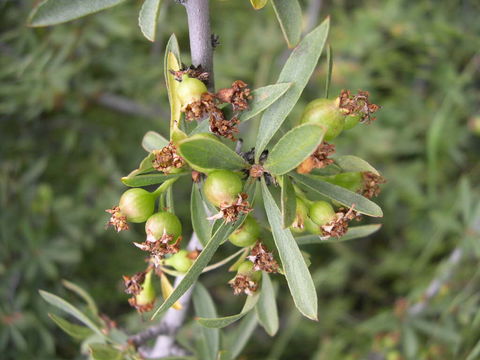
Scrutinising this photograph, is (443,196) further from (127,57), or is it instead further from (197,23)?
(197,23)

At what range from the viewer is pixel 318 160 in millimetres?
1005

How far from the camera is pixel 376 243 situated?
376cm

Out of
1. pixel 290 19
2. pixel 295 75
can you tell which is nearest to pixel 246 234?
pixel 295 75

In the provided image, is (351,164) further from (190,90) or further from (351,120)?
(190,90)

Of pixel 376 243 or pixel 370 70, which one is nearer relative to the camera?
pixel 370 70

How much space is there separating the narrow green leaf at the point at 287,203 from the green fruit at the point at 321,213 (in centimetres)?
11

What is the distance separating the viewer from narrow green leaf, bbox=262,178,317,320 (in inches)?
38.7

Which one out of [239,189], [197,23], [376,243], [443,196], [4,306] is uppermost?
[197,23]

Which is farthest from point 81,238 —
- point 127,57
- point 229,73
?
point 229,73

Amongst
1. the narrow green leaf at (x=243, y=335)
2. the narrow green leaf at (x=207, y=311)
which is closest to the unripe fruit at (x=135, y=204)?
the narrow green leaf at (x=207, y=311)

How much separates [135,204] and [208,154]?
25 centimetres

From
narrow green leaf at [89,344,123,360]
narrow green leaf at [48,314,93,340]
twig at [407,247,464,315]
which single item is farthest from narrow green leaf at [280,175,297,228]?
twig at [407,247,464,315]

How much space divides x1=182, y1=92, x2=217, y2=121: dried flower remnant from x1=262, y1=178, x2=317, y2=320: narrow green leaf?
0.20 meters

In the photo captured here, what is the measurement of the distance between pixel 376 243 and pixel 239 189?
3.07 meters
